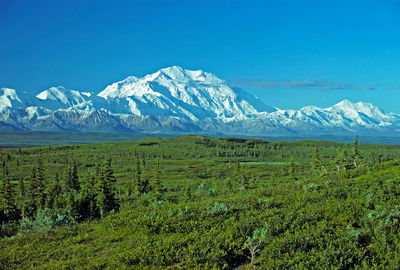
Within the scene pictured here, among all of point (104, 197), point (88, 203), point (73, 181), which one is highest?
point (104, 197)

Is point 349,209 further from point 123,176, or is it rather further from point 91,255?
point 123,176

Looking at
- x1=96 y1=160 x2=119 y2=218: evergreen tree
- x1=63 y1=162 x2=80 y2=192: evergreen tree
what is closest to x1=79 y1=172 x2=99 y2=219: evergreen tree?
x1=96 y1=160 x2=119 y2=218: evergreen tree

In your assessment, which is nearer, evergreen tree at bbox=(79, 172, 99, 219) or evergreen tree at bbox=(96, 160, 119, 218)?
evergreen tree at bbox=(96, 160, 119, 218)

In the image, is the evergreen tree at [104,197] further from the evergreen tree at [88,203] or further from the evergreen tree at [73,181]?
the evergreen tree at [73,181]

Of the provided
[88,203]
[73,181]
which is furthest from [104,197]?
[73,181]

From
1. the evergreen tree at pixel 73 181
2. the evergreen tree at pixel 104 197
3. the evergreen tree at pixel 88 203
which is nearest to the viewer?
the evergreen tree at pixel 104 197

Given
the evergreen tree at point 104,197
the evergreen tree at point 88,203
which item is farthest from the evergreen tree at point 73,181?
the evergreen tree at point 104,197

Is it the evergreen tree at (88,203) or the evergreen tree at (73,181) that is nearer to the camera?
the evergreen tree at (88,203)

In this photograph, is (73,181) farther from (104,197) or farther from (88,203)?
(104,197)

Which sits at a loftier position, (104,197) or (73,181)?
(104,197)

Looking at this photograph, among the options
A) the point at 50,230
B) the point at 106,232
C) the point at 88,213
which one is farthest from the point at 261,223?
the point at 88,213

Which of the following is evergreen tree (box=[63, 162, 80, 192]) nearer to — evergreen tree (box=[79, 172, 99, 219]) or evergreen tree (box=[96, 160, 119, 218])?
evergreen tree (box=[79, 172, 99, 219])

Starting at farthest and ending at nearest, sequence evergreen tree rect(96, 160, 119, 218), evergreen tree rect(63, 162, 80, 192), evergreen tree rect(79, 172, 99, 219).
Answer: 1. evergreen tree rect(63, 162, 80, 192)
2. evergreen tree rect(79, 172, 99, 219)
3. evergreen tree rect(96, 160, 119, 218)

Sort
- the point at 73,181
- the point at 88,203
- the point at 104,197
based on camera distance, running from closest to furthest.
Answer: the point at 104,197, the point at 88,203, the point at 73,181
